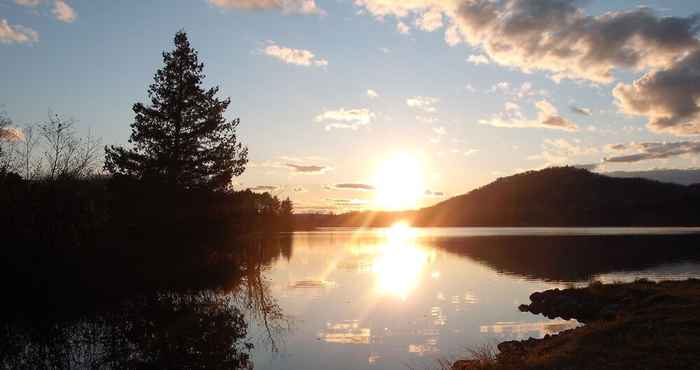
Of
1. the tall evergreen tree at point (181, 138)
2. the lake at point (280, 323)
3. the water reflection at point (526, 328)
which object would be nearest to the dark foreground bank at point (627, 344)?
the water reflection at point (526, 328)

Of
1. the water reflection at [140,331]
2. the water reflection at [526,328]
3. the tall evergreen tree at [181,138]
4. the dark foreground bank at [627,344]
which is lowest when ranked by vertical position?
the water reflection at [526,328]

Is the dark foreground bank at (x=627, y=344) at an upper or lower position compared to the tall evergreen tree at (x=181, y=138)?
lower

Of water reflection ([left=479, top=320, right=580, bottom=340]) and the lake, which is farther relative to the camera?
water reflection ([left=479, top=320, right=580, bottom=340])

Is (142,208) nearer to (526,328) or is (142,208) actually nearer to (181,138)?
(181,138)

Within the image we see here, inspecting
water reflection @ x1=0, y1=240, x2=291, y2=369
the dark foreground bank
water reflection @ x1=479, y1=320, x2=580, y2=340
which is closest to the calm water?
water reflection @ x1=479, y1=320, x2=580, y2=340

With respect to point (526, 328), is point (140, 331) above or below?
above

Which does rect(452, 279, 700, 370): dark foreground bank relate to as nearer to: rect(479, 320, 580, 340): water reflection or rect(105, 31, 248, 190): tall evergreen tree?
rect(479, 320, 580, 340): water reflection

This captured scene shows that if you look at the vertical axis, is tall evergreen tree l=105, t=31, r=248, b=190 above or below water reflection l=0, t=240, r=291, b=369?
above

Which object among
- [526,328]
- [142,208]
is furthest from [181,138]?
[526,328]

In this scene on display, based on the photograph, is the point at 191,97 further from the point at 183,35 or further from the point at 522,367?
the point at 522,367

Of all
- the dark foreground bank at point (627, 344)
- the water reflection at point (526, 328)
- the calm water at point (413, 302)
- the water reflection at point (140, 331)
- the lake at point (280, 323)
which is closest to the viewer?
the dark foreground bank at point (627, 344)

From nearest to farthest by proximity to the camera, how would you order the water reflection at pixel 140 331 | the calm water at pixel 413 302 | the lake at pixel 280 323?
the water reflection at pixel 140 331
the lake at pixel 280 323
the calm water at pixel 413 302

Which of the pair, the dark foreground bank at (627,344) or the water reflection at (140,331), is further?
the water reflection at (140,331)

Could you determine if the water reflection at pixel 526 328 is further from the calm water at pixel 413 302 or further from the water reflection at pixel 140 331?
the water reflection at pixel 140 331
